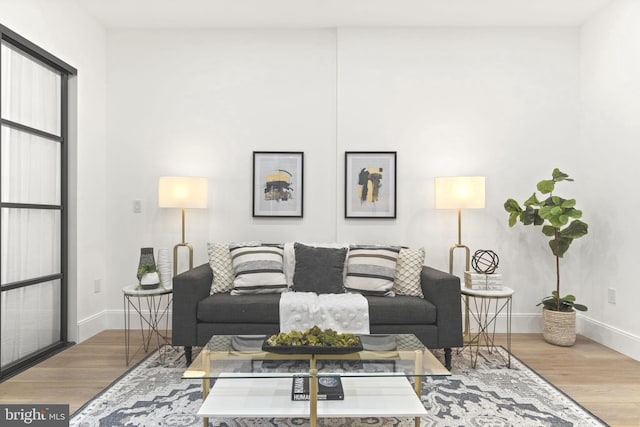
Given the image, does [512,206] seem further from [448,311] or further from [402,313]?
[402,313]

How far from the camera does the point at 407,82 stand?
13.0ft

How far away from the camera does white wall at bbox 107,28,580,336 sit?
3961mm

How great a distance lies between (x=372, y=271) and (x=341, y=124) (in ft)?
5.01

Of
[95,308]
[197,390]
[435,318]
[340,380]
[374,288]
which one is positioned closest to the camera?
[340,380]

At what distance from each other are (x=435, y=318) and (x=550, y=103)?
2.53m

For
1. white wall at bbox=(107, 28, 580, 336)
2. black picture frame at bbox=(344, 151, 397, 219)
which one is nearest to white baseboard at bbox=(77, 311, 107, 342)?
white wall at bbox=(107, 28, 580, 336)

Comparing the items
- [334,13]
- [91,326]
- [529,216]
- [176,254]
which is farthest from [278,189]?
[529,216]

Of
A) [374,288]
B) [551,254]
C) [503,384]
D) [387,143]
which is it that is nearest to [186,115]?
[387,143]

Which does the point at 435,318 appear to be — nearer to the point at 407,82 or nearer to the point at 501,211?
the point at 501,211

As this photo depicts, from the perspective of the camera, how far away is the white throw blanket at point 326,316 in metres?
2.90

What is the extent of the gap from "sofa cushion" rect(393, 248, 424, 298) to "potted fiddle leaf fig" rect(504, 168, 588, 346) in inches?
39.3

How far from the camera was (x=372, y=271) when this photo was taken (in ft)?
10.6

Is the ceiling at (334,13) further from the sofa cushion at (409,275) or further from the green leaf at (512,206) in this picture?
the sofa cushion at (409,275)

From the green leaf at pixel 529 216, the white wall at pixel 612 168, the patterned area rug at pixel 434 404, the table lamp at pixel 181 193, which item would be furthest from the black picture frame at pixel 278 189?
the white wall at pixel 612 168
